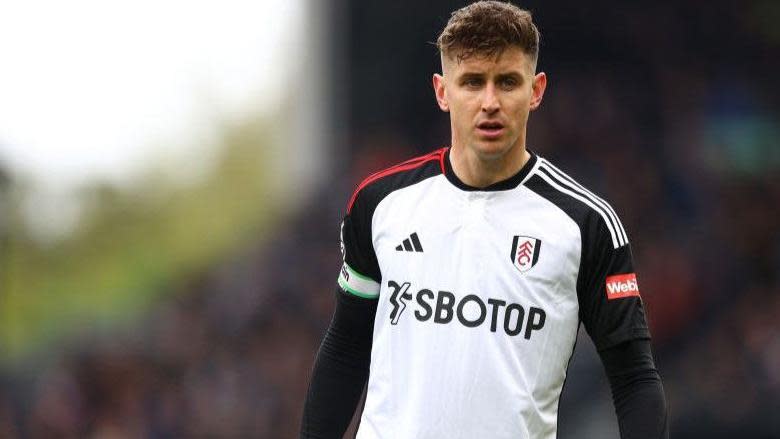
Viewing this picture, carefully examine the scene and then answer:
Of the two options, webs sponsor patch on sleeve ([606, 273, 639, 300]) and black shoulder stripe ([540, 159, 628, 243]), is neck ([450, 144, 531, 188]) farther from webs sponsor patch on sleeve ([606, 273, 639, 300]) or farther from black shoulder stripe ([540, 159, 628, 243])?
webs sponsor patch on sleeve ([606, 273, 639, 300])

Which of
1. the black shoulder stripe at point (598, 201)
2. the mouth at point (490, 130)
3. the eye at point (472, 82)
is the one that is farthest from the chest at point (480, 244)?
the eye at point (472, 82)

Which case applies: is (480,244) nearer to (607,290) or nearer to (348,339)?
(607,290)

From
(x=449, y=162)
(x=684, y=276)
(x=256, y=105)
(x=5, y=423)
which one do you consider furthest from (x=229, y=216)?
(x=449, y=162)

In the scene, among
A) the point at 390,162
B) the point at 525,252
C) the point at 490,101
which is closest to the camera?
the point at 490,101

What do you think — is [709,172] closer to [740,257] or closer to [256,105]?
[740,257]

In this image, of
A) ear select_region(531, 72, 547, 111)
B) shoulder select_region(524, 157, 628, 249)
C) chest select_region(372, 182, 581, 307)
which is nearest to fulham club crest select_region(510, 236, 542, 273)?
chest select_region(372, 182, 581, 307)

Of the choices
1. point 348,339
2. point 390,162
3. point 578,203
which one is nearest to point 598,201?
point 578,203

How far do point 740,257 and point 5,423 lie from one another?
18.8 ft

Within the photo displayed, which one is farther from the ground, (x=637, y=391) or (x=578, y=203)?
(x=578, y=203)

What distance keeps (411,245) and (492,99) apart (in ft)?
1.61

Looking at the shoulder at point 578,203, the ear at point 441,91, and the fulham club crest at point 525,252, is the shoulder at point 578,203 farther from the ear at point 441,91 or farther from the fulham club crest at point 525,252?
the ear at point 441,91

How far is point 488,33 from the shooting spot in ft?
13.3

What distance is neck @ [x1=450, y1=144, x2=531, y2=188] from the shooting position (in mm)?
4168

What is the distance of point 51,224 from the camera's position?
13883 mm
